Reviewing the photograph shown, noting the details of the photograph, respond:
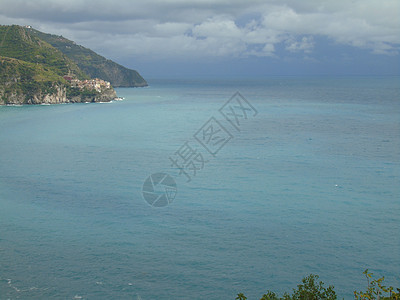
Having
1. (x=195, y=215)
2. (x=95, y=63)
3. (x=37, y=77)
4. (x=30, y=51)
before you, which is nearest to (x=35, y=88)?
(x=37, y=77)

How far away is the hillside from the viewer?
15850 centimetres

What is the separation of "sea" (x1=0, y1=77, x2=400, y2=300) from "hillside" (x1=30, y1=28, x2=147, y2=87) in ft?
409

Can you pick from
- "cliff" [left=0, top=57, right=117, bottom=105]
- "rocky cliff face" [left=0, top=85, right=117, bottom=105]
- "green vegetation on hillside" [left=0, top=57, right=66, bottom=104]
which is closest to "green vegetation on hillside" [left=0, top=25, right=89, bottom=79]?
"green vegetation on hillside" [left=0, top=57, right=66, bottom=104]

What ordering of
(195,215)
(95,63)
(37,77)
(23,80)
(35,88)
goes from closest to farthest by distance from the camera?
(195,215), (35,88), (23,80), (37,77), (95,63)

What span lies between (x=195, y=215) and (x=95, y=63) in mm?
151967

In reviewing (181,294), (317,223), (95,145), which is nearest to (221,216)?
(317,223)

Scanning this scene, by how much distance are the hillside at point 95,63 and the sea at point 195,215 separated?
409 ft

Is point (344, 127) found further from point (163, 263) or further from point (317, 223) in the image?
point (163, 263)

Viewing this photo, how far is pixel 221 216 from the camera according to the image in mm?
20609

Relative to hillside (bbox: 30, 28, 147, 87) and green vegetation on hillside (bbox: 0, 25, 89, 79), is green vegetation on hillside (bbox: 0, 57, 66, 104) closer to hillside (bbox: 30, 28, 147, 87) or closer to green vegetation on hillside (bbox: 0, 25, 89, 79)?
green vegetation on hillside (bbox: 0, 25, 89, 79)

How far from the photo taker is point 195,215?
2083 cm

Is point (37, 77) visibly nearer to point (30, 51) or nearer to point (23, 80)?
point (23, 80)

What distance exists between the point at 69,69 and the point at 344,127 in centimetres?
7840

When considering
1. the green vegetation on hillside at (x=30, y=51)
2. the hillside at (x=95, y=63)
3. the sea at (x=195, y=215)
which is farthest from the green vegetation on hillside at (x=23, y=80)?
the hillside at (x=95, y=63)
